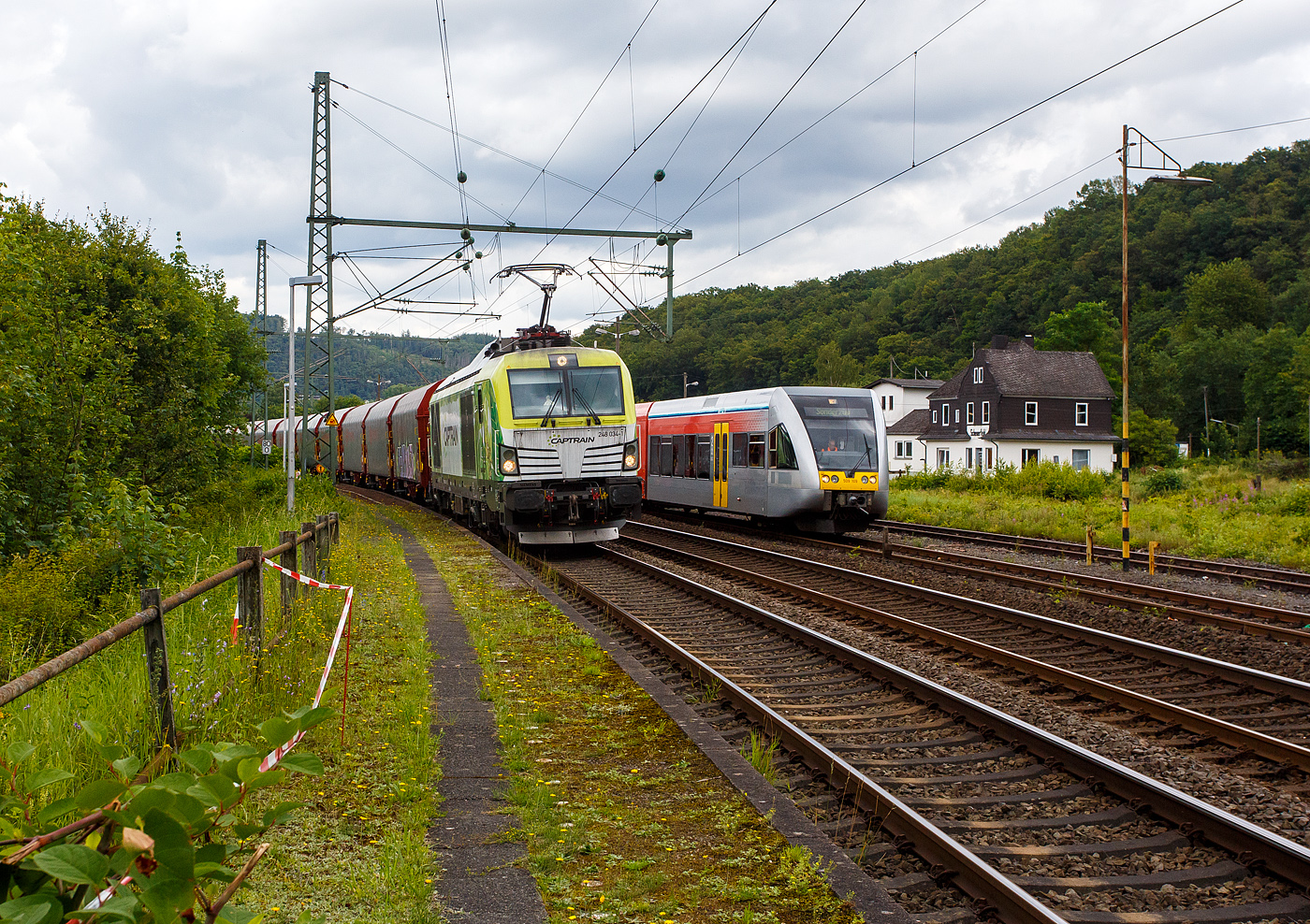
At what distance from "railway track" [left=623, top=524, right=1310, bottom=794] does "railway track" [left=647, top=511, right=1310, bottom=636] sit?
1852 millimetres

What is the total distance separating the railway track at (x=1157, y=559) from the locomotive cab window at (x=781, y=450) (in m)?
4.54

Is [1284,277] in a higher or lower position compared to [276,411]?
higher

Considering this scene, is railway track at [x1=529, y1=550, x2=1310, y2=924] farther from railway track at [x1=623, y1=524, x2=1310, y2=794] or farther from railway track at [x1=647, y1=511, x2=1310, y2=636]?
railway track at [x1=647, y1=511, x2=1310, y2=636]

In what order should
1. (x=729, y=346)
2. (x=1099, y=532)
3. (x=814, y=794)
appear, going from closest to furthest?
(x=814, y=794) → (x=1099, y=532) → (x=729, y=346)

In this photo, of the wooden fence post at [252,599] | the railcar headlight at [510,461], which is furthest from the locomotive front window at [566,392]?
the wooden fence post at [252,599]

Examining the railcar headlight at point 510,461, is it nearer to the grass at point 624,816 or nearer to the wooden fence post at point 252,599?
the grass at point 624,816

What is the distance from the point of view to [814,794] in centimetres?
606

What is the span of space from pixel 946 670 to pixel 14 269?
36.4 feet

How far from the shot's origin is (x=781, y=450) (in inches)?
784

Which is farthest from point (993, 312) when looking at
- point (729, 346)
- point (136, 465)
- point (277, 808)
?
point (277, 808)

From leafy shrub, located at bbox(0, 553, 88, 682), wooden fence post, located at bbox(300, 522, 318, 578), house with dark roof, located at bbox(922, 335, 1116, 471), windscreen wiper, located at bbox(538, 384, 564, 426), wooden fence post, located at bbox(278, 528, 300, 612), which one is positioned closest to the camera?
wooden fence post, located at bbox(278, 528, 300, 612)

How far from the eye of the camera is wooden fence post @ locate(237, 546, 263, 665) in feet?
22.6

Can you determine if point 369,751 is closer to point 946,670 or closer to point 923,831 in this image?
point 923,831

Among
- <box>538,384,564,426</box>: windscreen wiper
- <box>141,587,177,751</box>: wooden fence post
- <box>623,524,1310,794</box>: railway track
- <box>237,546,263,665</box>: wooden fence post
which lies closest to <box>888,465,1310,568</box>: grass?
<box>623,524,1310,794</box>: railway track
